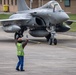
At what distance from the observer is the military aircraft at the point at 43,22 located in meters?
30.0

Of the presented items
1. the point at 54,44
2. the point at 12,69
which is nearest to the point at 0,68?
the point at 12,69

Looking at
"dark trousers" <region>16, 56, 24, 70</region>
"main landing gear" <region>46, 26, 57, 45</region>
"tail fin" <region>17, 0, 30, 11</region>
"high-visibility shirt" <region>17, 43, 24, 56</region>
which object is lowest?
"main landing gear" <region>46, 26, 57, 45</region>

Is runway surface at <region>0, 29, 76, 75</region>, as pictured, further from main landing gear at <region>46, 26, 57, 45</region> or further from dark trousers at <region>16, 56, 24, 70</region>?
main landing gear at <region>46, 26, 57, 45</region>

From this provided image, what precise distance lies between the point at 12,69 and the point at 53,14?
496 inches

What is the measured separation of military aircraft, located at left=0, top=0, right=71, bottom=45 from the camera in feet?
98.4

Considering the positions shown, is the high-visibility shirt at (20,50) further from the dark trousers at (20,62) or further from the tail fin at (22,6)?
the tail fin at (22,6)

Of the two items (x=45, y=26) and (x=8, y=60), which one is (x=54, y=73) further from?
(x=45, y=26)

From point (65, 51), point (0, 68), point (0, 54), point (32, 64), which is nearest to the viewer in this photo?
point (0, 68)

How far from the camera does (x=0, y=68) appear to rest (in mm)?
18266

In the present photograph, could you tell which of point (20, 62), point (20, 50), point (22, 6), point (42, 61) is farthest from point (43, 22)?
point (20, 62)

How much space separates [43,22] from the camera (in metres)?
31.0

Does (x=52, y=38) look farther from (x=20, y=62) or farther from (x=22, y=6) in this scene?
(x=20, y=62)

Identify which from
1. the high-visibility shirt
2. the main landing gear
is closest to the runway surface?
the high-visibility shirt

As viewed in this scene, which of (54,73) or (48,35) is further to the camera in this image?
(48,35)
